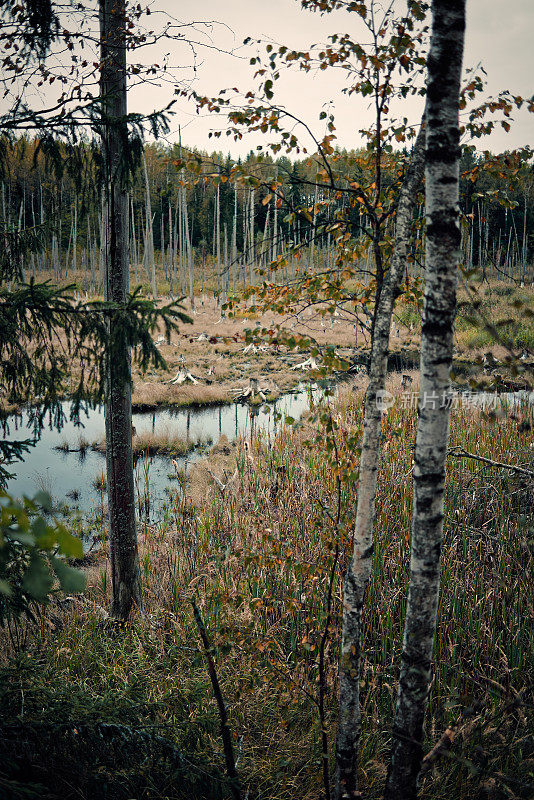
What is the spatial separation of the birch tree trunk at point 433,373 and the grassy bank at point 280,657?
0.19m

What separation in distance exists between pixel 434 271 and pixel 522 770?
8.23 ft

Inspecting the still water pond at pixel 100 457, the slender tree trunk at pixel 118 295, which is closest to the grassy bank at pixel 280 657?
the slender tree trunk at pixel 118 295

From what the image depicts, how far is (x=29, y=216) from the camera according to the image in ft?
127

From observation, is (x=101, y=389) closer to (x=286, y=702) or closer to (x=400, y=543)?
(x=286, y=702)

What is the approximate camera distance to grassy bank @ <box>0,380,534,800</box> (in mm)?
2105

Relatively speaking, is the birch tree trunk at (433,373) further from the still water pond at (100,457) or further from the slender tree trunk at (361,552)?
the still water pond at (100,457)

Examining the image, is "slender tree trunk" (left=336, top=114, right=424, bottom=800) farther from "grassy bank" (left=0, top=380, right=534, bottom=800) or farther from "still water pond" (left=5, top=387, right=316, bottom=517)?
"still water pond" (left=5, top=387, right=316, bottom=517)

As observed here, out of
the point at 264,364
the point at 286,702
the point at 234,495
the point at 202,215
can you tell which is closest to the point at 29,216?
the point at 202,215

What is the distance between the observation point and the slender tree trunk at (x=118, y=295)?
3454 mm

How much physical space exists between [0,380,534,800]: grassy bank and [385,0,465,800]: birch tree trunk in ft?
0.62

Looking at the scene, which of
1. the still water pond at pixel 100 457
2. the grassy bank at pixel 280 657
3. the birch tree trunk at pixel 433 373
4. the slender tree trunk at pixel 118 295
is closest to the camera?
the birch tree trunk at pixel 433 373

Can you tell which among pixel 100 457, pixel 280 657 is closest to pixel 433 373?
pixel 280 657

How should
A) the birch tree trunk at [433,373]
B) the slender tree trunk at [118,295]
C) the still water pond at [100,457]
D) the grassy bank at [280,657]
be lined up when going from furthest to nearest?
1. the still water pond at [100,457]
2. the slender tree trunk at [118,295]
3. the grassy bank at [280,657]
4. the birch tree trunk at [433,373]

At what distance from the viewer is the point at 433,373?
1.68m
